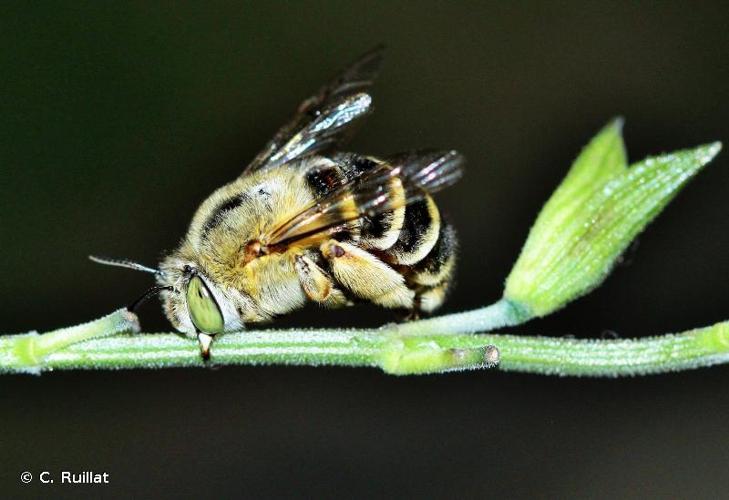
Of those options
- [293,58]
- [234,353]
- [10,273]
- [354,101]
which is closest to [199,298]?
[234,353]

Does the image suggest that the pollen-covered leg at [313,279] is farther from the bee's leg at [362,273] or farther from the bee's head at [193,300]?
the bee's head at [193,300]

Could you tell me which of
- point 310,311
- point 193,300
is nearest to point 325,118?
point 193,300

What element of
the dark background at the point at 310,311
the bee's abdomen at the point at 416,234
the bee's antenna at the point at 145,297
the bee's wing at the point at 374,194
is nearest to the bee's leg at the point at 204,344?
the bee's antenna at the point at 145,297

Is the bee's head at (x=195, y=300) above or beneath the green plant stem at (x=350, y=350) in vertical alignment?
above

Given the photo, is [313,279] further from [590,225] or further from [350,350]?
[590,225]

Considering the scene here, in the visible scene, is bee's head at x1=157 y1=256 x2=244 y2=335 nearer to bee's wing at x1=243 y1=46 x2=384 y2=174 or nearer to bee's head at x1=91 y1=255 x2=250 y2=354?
bee's head at x1=91 y1=255 x2=250 y2=354

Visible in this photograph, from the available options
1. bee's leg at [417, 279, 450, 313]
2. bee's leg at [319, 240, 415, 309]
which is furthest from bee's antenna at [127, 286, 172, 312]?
bee's leg at [417, 279, 450, 313]
